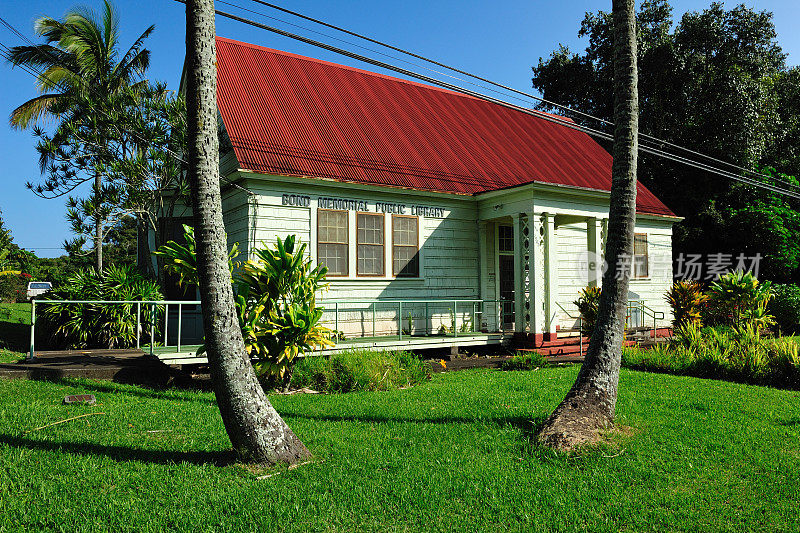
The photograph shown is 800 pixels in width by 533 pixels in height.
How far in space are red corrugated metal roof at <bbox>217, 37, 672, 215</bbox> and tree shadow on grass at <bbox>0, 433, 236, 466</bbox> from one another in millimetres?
7582

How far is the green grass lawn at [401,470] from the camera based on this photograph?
14.5 feet

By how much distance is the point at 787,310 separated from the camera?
22297 mm

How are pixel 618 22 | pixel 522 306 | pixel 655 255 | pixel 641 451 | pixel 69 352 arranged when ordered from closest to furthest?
pixel 641 451 → pixel 618 22 → pixel 69 352 → pixel 522 306 → pixel 655 255

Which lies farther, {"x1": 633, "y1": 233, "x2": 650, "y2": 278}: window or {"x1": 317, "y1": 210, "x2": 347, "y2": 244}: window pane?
{"x1": 633, "y1": 233, "x2": 650, "y2": 278}: window

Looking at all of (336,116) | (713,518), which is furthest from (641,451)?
(336,116)

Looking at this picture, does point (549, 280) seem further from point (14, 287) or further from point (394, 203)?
point (14, 287)

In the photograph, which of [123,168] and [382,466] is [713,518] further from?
[123,168]

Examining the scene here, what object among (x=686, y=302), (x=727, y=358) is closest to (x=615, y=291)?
(x=727, y=358)

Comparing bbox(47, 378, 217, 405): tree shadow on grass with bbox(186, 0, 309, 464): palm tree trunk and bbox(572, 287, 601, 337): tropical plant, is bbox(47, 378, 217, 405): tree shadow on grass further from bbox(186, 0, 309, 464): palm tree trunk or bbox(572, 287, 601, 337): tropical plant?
bbox(572, 287, 601, 337): tropical plant

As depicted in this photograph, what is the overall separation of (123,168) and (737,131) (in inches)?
1159

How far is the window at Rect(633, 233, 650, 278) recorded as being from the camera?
64.4 ft

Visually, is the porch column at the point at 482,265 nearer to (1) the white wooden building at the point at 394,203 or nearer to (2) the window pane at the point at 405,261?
(1) the white wooden building at the point at 394,203

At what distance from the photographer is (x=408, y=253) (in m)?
14.9

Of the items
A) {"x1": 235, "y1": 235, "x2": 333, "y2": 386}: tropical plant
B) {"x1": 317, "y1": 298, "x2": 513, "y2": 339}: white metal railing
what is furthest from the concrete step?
{"x1": 235, "y1": 235, "x2": 333, "y2": 386}: tropical plant
